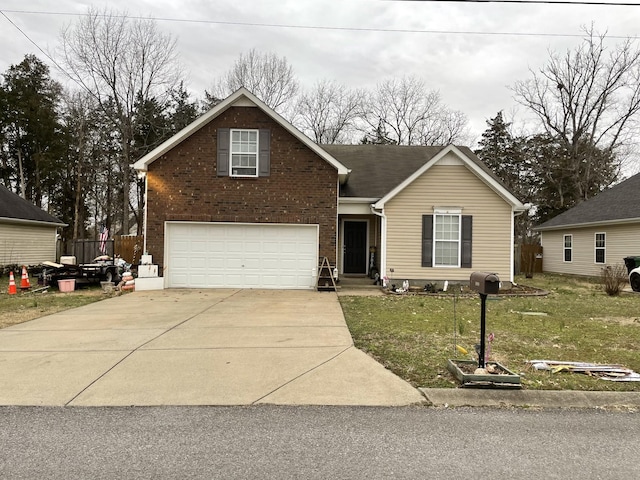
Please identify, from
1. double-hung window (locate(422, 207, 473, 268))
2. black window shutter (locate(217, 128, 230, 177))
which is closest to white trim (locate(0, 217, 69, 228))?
black window shutter (locate(217, 128, 230, 177))

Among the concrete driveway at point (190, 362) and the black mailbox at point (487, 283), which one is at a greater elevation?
the black mailbox at point (487, 283)

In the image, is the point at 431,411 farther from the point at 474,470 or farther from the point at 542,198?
the point at 542,198

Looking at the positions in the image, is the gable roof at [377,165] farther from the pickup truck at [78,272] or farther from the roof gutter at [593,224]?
the pickup truck at [78,272]

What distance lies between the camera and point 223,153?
13.8m

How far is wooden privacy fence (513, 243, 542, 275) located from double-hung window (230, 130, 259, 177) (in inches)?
640

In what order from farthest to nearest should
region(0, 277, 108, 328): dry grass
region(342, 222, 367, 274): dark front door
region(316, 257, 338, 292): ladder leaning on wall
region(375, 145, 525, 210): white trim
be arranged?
region(342, 222, 367, 274): dark front door
region(375, 145, 525, 210): white trim
region(316, 257, 338, 292): ladder leaning on wall
region(0, 277, 108, 328): dry grass

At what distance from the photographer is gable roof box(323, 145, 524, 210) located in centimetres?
1345

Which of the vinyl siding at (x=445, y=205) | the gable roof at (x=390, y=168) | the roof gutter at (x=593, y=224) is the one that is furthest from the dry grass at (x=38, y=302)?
the roof gutter at (x=593, y=224)

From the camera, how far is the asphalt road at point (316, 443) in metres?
2.94

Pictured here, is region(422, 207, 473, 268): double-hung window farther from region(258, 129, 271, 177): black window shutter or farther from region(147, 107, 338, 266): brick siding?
region(258, 129, 271, 177): black window shutter

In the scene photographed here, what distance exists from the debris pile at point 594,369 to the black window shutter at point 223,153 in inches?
428

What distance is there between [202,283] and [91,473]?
1119 cm

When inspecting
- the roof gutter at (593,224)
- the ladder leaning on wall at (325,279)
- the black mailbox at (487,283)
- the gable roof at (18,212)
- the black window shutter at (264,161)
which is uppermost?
the black window shutter at (264,161)

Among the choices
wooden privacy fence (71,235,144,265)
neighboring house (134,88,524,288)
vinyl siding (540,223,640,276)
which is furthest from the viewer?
wooden privacy fence (71,235,144,265)
